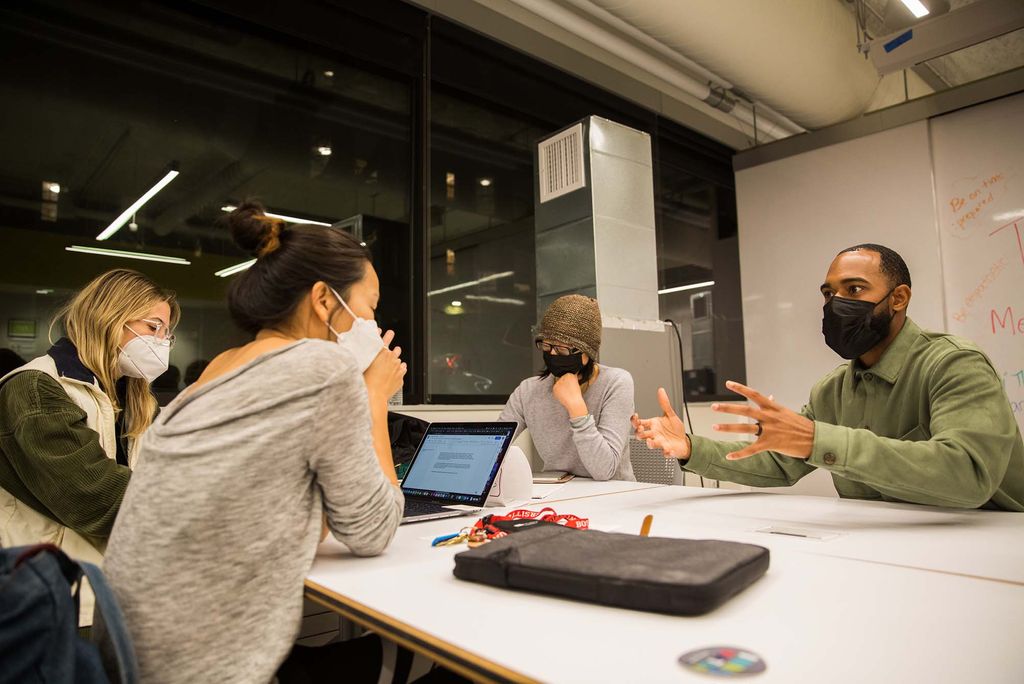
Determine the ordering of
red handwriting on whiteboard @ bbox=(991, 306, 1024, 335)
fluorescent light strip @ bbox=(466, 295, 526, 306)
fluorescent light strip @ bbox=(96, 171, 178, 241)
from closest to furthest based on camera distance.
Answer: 1. fluorescent light strip @ bbox=(96, 171, 178, 241)
2. red handwriting on whiteboard @ bbox=(991, 306, 1024, 335)
3. fluorescent light strip @ bbox=(466, 295, 526, 306)

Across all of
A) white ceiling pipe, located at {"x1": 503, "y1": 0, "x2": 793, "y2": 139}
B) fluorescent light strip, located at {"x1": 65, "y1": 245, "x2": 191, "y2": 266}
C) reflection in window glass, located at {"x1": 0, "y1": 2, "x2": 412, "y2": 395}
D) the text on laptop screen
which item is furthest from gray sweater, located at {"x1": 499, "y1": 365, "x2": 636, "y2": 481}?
white ceiling pipe, located at {"x1": 503, "y1": 0, "x2": 793, "y2": 139}

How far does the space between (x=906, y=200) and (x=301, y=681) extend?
4094 mm

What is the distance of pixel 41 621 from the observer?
2.11 ft

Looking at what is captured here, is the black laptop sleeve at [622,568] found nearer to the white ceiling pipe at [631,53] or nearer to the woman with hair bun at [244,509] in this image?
the woman with hair bun at [244,509]

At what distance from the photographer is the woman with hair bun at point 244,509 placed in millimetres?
866

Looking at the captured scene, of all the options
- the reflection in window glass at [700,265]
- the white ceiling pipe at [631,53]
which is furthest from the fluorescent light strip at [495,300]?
the white ceiling pipe at [631,53]

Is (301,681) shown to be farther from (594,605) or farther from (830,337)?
(830,337)

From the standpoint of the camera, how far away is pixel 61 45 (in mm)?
2543

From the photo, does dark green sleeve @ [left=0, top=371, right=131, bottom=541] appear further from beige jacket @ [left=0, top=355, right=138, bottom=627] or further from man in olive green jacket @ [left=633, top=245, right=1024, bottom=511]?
man in olive green jacket @ [left=633, top=245, right=1024, bottom=511]

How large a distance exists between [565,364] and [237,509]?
169 cm

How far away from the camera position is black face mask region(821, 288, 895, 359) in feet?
5.36

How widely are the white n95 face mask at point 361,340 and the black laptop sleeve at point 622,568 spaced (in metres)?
0.52

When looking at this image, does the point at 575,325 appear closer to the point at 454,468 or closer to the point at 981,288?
the point at 454,468

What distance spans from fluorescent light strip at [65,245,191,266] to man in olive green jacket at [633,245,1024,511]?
2.07 metres
